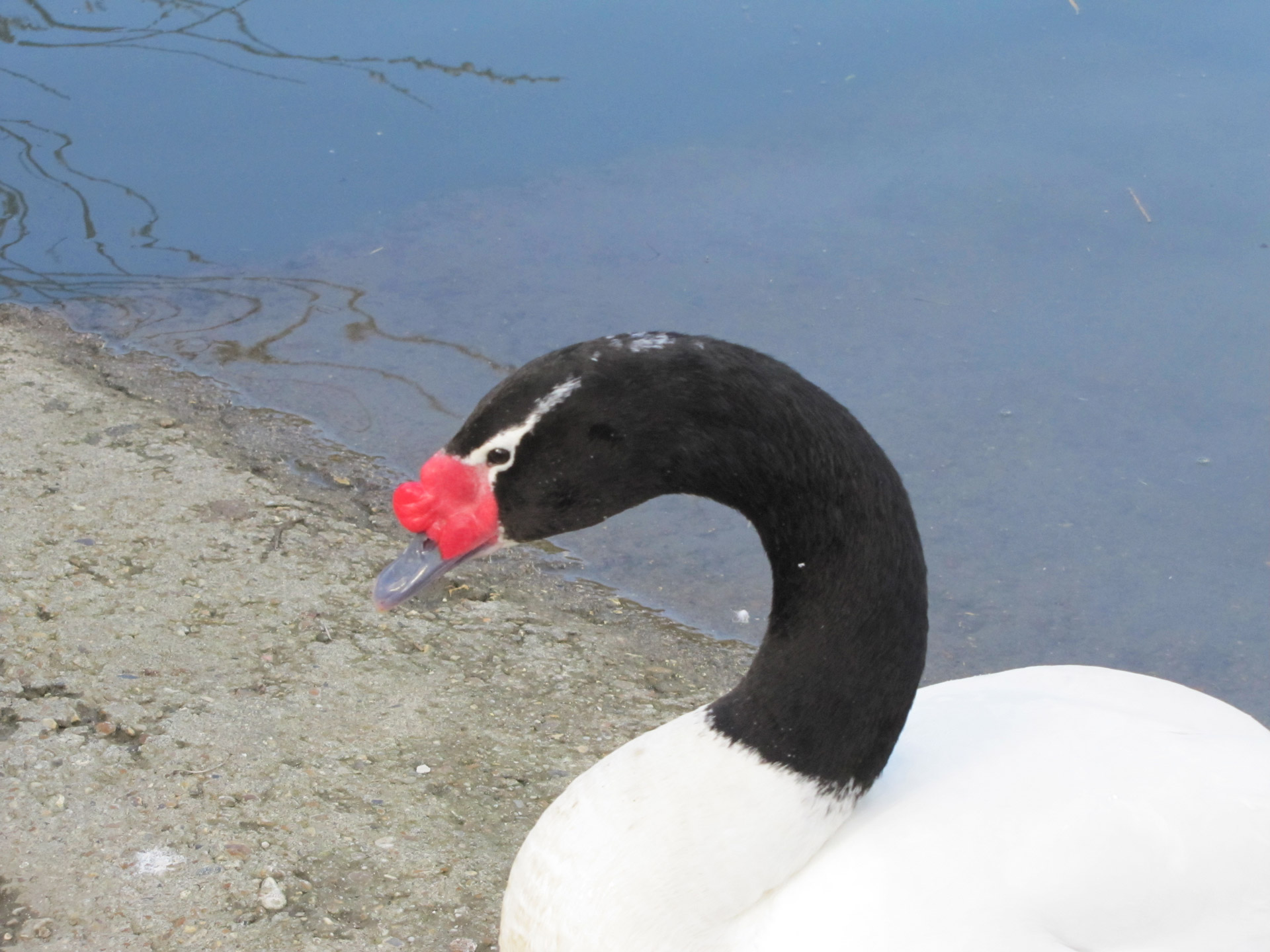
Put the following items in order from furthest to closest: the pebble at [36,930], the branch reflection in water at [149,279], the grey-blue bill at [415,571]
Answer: the branch reflection in water at [149,279], the pebble at [36,930], the grey-blue bill at [415,571]

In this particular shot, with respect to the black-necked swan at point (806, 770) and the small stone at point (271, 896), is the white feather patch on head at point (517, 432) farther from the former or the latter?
the small stone at point (271, 896)

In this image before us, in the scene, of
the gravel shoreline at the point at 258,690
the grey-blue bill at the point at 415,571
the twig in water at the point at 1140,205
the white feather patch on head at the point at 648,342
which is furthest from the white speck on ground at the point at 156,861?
the twig in water at the point at 1140,205

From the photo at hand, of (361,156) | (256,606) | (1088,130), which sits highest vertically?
(1088,130)

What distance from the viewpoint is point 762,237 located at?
4.90m

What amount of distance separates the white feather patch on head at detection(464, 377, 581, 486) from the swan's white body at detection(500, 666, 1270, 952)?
529 millimetres

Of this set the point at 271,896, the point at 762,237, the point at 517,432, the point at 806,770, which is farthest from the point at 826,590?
the point at 762,237

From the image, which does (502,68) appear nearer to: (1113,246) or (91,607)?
(1113,246)

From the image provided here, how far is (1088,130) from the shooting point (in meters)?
5.42

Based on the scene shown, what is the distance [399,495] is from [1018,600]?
6.94 ft

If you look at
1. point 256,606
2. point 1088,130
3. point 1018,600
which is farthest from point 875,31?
point 256,606

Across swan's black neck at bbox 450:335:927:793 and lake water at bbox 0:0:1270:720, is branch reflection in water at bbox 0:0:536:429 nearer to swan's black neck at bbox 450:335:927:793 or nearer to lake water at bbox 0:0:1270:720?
lake water at bbox 0:0:1270:720

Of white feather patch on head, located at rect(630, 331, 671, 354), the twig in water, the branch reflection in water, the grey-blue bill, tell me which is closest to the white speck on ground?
the grey-blue bill

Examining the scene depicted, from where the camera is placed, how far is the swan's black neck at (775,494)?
73.8 inches

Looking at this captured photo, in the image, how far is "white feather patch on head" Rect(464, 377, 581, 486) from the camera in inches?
73.1
